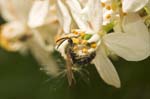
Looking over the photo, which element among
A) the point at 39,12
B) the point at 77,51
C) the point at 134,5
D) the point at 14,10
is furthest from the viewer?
the point at 14,10

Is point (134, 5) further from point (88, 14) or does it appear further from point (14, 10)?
point (14, 10)

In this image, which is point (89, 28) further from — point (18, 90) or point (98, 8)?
point (18, 90)

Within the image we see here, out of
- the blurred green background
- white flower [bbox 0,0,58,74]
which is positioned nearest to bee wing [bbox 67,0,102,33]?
white flower [bbox 0,0,58,74]

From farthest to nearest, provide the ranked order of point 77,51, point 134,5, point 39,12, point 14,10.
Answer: point 14,10, point 39,12, point 77,51, point 134,5

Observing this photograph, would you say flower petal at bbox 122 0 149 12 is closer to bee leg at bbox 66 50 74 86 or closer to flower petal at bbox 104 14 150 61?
flower petal at bbox 104 14 150 61

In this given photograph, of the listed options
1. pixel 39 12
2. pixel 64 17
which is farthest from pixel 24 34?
pixel 64 17

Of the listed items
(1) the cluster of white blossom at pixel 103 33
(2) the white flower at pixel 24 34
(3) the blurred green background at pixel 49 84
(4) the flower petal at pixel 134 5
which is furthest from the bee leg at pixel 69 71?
(3) the blurred green background at pixel 49 84
